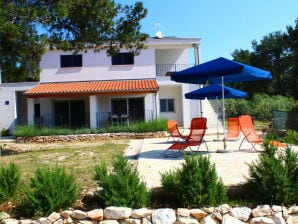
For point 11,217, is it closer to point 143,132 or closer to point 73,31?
point 73,31

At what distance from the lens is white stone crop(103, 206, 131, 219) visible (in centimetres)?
630

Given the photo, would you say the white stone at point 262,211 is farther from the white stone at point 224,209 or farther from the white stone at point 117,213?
the white stone at point 117,213

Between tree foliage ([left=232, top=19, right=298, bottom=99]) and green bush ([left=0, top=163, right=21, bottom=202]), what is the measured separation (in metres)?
55.8

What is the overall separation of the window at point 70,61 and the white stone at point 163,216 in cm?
2511

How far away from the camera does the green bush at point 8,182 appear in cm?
715

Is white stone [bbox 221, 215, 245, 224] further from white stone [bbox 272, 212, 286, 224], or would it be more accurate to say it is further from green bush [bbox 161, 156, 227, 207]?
white stone [bbox 272, 212, 286, 224]

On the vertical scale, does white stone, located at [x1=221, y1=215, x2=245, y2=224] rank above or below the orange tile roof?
below

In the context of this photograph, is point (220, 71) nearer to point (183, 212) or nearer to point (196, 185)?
point (196, 185)

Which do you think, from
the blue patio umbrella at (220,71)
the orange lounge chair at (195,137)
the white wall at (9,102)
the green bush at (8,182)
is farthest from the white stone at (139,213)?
the white wall at (9,102)

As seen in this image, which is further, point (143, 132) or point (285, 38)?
point (285, 38)

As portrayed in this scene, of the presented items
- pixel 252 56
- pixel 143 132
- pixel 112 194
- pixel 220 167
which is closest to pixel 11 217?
pixel 112 194

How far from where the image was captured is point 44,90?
91.8ft

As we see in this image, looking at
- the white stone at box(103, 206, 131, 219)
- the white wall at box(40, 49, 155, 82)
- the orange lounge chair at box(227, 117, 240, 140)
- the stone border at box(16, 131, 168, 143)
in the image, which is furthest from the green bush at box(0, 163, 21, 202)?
the white wall at box(40, 49, 155, 82)

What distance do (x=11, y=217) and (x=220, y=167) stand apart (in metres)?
5.06
